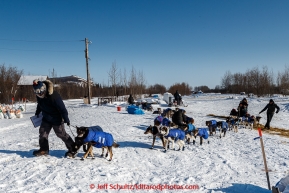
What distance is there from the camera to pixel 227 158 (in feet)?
21.4

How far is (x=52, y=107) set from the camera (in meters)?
5.10

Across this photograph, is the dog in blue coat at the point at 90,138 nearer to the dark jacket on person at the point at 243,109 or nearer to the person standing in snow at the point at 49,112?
the person standing in snow at the point at 49,112

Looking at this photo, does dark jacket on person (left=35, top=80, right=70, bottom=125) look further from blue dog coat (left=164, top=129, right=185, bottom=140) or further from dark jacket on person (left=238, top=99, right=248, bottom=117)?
dark jacket on person (left=238, top=99, right=248, bottom=117)

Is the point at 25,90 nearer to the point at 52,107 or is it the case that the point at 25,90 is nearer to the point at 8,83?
the point at 8,83

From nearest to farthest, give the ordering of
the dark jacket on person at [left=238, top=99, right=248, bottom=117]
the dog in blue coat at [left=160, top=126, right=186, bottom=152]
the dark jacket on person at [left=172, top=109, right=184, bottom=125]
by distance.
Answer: the dog in blue coat at [left=160, top=126, right=186, bottom=152] → the dark jacket on person at [left=172, top=109, right=184, bottom=125] → the dark jacket on person at [left=238, top=99, right=248, bottom=117]

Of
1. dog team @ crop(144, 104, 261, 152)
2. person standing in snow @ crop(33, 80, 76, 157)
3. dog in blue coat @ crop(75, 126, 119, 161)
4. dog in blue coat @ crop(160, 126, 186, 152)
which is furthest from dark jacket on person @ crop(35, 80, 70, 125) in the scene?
dog in blue coat @ crop(160, 126, 186, 152)

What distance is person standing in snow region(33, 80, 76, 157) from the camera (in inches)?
194

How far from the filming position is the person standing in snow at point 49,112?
4.93 meters

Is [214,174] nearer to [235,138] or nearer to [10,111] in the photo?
[235,138]

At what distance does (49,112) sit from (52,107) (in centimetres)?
14

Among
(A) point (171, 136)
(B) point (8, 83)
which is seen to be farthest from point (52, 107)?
(B) point (8, 83)

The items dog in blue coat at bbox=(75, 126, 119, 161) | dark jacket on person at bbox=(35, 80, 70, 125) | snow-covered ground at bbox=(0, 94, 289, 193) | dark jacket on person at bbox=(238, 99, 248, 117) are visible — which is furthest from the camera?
dark jacket on person at bbox=(238, 99, 248, 117)

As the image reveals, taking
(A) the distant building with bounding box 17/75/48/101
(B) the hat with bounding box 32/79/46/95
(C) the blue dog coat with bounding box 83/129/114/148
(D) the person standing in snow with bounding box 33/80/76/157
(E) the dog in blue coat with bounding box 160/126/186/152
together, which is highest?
(A) the distant building with bounding box 17/75/48/101

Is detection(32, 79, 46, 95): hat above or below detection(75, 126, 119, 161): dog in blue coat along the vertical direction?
above
